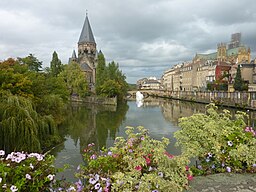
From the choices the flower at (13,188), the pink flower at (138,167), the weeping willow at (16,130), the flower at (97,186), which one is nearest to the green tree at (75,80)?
the weeping willow at (16,130)

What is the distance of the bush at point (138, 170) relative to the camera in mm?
2998

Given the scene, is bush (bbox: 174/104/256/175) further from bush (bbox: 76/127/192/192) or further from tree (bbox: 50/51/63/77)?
tree (bbox: 50/51/63/77)

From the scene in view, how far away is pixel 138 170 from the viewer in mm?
3268

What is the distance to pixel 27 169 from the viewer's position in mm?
3014

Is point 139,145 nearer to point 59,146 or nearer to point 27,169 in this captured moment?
point 27,169

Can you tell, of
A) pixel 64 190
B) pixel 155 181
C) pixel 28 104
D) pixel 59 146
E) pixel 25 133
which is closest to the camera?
pixel 155 181

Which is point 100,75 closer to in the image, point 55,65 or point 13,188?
point 55,65

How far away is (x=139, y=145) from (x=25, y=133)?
7.73 m

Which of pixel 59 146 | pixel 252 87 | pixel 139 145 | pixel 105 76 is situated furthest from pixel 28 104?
pixel 252 87

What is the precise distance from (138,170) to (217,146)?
78.7 inches

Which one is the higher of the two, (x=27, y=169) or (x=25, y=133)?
(x=27, y=169)

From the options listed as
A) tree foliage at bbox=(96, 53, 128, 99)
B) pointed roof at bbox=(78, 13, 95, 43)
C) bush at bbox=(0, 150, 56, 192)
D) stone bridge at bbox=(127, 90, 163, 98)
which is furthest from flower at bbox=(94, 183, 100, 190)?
stone bridge at bbox=(127, 90, 163, 98)

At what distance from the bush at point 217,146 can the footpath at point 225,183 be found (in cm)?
25

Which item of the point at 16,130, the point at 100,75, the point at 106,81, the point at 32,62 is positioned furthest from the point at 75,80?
the point at 16,130
